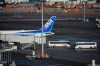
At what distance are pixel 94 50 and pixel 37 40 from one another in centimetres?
1095

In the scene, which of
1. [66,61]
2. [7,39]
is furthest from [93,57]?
[7,39]

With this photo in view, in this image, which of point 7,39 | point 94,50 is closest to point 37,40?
point 7,39

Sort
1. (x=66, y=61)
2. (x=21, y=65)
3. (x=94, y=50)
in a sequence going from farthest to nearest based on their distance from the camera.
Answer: (x=94, y=50) < (x=66, y=61) < (x=21, y=65)

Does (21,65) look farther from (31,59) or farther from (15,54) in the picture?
(15,54)

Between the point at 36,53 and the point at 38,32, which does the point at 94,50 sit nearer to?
the point at 36,53

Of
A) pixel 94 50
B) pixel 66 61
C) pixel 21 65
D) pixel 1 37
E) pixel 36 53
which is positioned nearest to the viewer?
pixel 21 65

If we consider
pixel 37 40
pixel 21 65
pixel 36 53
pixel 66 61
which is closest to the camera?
pixel 21 65

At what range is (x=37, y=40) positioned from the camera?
7150 cm

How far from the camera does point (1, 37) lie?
3039 inches

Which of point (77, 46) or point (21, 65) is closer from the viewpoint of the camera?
point (21, 65)

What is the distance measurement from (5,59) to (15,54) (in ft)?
28.0

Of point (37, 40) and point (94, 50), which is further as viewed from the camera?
point (37, 40)

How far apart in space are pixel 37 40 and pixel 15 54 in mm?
11885

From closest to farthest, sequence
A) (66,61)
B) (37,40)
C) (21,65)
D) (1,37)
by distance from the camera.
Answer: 1. (21,65)
2. (66,61)
3. (37,40)
4. (1,37)
